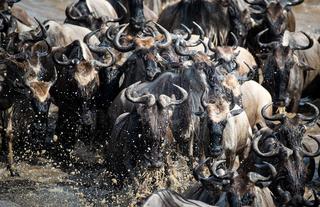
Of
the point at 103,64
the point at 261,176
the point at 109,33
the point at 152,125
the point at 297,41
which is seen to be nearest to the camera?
the point at 261,176

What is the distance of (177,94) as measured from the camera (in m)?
A: 13.1

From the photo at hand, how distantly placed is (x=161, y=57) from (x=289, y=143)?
107 inches

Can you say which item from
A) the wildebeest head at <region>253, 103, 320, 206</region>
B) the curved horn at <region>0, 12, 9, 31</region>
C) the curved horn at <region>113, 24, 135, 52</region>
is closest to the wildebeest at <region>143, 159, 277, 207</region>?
the wildebeest head at <region>253, 103, 320, 206</region>

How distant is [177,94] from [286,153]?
1857mm

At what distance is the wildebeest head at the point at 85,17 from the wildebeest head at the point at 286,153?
496 cm

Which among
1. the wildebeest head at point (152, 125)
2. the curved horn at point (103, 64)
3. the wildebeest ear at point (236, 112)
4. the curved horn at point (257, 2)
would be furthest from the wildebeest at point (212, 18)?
the wildebeest head at point (152, 125)

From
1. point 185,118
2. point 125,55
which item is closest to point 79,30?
point 125,55

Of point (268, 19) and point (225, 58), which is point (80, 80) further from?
point (268, 19)

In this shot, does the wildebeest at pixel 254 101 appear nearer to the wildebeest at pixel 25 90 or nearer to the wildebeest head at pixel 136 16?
the wildebeest head at pixel 136 16

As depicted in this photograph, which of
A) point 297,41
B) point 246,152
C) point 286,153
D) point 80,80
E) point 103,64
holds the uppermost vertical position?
point 286,153

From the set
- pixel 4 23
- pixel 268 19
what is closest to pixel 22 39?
pixel 4 23

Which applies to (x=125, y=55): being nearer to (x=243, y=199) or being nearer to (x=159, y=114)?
(x=159, y=114)

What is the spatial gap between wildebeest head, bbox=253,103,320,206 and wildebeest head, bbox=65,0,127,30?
4955mm

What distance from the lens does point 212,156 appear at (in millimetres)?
12156
